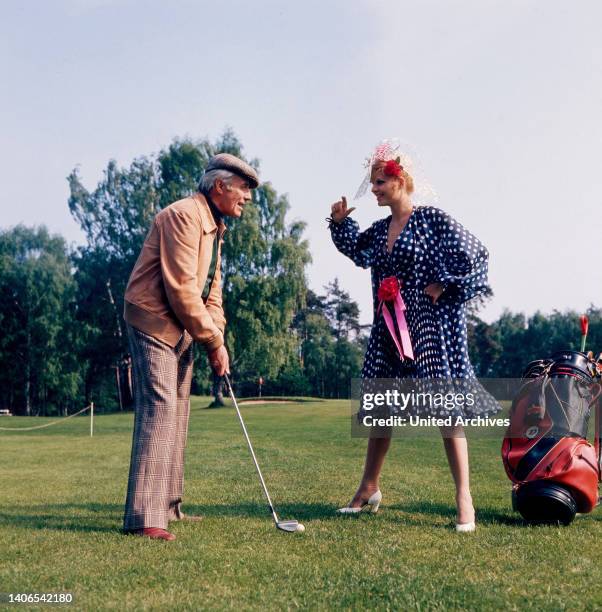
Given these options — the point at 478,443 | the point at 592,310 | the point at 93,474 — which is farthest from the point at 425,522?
the point at 592,310

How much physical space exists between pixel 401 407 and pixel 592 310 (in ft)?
267

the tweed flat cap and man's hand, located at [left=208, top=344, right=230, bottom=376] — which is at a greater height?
the tweed flat cap

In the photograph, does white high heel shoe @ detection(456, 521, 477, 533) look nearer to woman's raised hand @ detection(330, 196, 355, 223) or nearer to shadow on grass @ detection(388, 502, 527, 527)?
shadow on grass @ detection(388, 502, 527, 527)

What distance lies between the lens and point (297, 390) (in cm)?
6725

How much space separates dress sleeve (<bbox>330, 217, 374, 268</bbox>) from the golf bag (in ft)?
4.49

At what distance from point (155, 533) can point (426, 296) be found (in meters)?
2.20

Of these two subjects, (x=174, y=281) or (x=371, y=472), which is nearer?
(x=174, y=281)

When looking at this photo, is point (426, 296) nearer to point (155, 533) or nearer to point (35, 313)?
point (155, 533)

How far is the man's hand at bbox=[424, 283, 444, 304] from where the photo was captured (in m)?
4.46

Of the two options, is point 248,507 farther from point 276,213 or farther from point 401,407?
point 276,213

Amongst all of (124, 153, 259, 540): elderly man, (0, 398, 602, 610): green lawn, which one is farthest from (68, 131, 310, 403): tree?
(124, 153, 259, 540): elderly man

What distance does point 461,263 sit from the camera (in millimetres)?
4488

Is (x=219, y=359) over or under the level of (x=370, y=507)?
over

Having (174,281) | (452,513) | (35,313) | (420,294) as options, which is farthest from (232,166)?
(35,313)
